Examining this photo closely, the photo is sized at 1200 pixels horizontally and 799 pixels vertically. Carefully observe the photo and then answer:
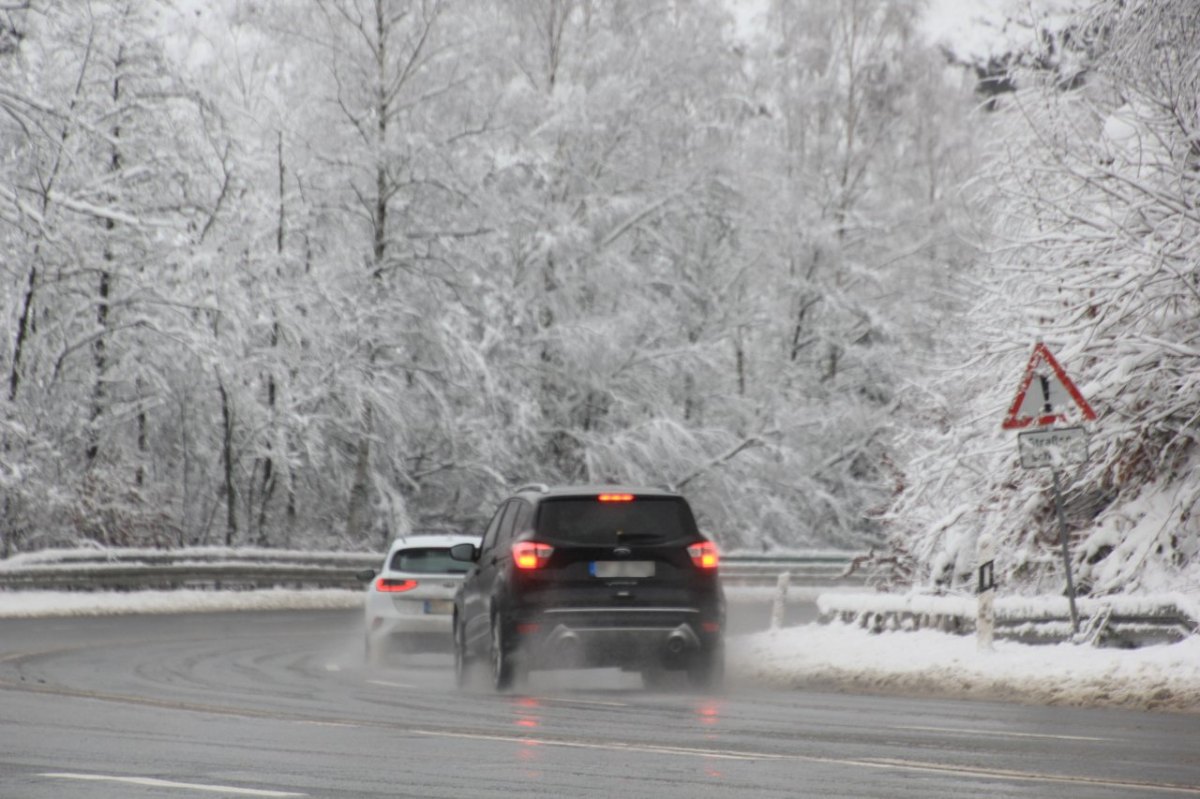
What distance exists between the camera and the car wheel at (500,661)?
51.5 feet

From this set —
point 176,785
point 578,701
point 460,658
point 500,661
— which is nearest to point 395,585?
point 460,658

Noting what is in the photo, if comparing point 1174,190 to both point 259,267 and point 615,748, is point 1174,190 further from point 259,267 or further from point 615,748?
point 259,267

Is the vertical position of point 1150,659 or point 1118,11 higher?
point 1118,11

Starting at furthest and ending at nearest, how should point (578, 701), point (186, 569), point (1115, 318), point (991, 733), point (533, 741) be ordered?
point (186, 569)
point (1115, 318)
point (578, 701)
point (991, 733)
point (533, 741)

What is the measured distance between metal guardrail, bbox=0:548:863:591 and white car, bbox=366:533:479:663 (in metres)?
9.27

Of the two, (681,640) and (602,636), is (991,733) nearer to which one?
(681,640)

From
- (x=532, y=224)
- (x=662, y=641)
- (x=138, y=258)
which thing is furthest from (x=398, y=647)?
(x=532, y=224)

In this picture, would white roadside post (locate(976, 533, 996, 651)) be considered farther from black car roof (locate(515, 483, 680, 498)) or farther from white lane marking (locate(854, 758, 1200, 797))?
white lane marking (locate(854, 758, 1200, 797))

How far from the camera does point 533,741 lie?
37.2 ft

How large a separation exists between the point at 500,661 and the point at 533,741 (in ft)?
14.6

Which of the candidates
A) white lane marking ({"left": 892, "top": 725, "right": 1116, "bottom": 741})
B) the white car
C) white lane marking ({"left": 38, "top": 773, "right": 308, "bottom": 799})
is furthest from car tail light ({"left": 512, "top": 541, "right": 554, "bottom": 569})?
white lane marking ({"left": 38, "top": 773, "right": 308, "bottom": 799})

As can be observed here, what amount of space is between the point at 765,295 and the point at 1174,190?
91.7ft

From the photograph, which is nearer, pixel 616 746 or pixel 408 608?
pixel 616 746

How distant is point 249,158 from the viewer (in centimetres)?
3631
